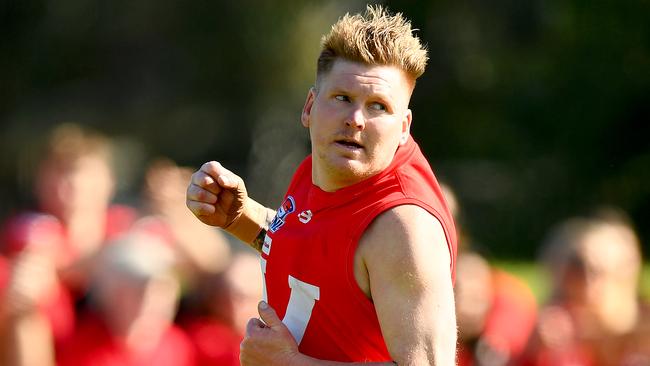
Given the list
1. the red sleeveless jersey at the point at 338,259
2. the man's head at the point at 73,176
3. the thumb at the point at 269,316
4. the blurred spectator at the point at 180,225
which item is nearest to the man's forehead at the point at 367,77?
the red sleeveless jersey at the point at 338,259

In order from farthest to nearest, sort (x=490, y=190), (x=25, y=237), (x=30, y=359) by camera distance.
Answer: (x=490, y=190) → (x=25, y=237) → (x=30, y=359)

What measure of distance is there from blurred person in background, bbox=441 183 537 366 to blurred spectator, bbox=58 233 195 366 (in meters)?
1.69

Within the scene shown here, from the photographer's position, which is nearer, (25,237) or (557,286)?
(25,237)

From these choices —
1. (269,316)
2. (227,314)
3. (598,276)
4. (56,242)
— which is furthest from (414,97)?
(269,316)

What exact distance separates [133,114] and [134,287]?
13216mm

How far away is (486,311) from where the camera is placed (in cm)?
654

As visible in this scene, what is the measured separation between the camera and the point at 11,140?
17.3 meters

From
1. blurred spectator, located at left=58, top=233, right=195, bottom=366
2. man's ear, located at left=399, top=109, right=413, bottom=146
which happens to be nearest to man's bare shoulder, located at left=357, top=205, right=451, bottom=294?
man's ear, located at left=399, top=109, right=413, bottom=146

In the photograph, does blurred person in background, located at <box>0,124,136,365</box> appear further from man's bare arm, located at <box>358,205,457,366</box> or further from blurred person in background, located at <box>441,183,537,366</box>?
man's bare arm, located at <box>358,205,457,366</box>

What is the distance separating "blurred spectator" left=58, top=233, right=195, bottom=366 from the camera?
6.05 metres

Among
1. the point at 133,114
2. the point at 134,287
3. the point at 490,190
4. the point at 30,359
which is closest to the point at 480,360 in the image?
the point at 134,287

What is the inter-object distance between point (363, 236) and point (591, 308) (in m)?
3.60

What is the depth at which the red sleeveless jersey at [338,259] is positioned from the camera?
3502 millimetres

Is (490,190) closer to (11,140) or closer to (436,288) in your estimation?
(11,140)
